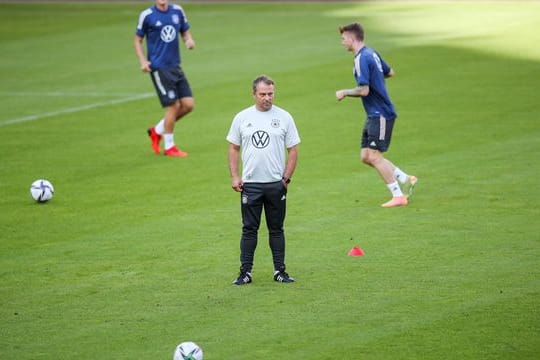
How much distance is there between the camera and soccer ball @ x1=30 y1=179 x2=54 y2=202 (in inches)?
635

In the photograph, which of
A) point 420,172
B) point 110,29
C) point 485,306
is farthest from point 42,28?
point 485,306

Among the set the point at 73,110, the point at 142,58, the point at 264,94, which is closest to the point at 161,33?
the point at 142,58

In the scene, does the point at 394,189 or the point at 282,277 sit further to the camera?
the point at 394,189

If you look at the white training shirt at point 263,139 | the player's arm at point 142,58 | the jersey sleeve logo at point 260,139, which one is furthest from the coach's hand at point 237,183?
the player's arm at point 142,58

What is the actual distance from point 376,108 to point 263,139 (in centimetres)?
407

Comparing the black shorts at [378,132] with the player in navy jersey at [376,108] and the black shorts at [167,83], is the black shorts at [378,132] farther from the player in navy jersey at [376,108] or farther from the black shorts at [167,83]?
the black shorts at [167,83]

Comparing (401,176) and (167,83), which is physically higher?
(167,83)

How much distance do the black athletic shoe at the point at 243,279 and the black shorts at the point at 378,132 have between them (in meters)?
4.19

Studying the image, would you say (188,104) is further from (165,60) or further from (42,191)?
(42,191)

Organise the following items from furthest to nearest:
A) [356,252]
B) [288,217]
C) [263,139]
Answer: [288,217] → [356,252] → [263,139]

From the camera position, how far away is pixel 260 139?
1162cm

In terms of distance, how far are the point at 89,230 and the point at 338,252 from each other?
11.2 feet

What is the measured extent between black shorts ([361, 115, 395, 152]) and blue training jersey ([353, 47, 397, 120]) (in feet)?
0.23

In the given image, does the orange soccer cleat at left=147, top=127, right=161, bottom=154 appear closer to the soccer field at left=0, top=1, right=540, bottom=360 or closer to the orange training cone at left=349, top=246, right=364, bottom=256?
the soccer field at left=0, top=1, right=540, bottom=360
